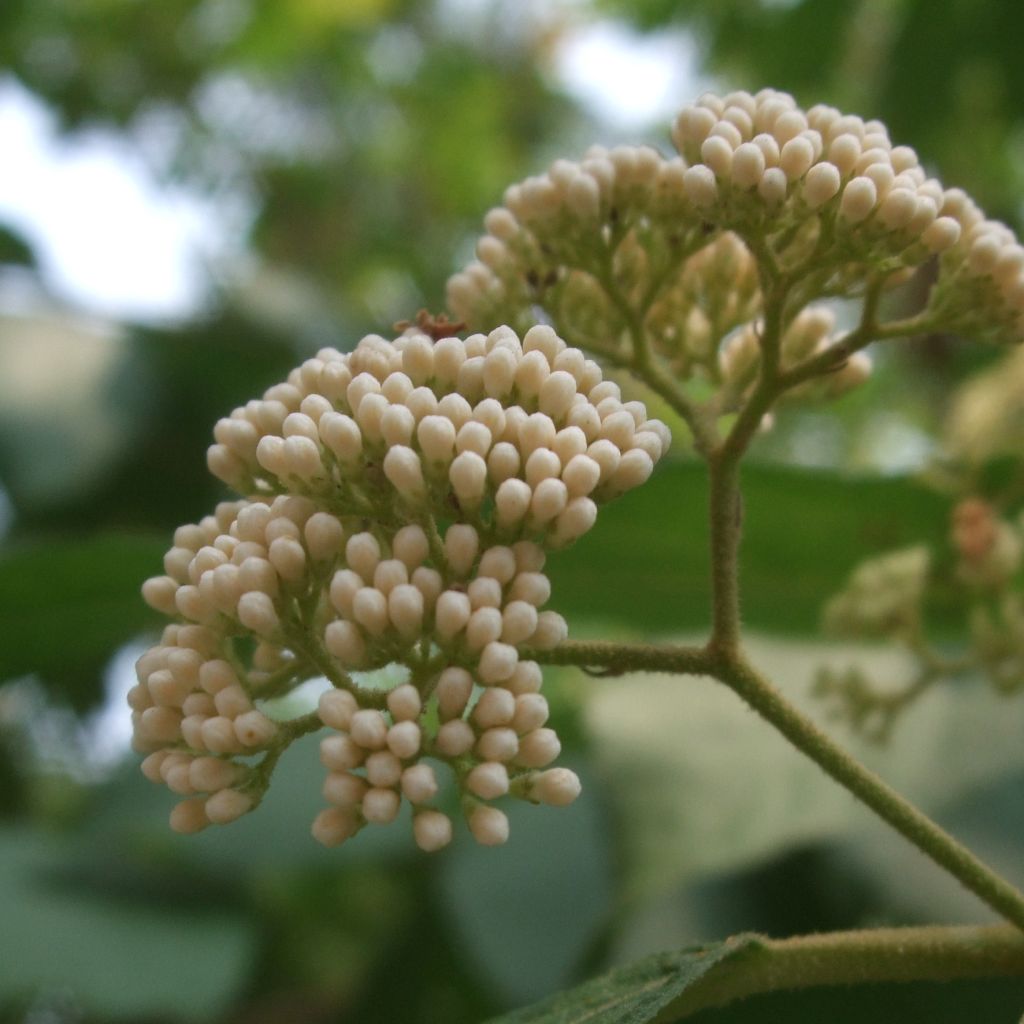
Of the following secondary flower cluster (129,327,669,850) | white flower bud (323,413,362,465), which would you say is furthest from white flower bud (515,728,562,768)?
white flower bud (323,413,362,465)

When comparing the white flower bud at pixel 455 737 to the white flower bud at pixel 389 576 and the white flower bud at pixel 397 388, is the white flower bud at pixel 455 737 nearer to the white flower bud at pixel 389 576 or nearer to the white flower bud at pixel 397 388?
the white flower bud at pixel 389 576

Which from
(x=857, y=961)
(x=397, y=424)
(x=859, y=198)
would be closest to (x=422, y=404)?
(x=397, y=424)

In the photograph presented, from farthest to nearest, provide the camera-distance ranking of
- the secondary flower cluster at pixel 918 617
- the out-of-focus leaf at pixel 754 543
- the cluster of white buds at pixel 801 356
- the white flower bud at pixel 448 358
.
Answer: the out-of-focus leaf at pixel 754 543, the secondary flower cluster at pixel 918 617, the cluster of white buds at pixel 801 356, the white flower bud at pixel 448 358

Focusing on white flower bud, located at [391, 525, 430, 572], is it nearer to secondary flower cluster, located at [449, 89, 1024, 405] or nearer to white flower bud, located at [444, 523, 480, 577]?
white flower bud, located at [444, 523, 480, 577]

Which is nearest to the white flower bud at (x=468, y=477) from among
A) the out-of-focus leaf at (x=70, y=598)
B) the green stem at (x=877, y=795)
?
the green stem at (x=877, y=795)


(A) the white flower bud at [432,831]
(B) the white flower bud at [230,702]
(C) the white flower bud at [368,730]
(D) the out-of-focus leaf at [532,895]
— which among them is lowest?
(D) the out-of-focus leaf at [532,895]

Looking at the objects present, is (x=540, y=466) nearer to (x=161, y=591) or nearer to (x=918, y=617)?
(x=161, y=591)
